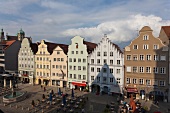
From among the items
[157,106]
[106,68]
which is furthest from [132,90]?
[106,68]

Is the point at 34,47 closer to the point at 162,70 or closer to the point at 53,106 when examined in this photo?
the point at 53,106

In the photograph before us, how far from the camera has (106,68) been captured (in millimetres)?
55219

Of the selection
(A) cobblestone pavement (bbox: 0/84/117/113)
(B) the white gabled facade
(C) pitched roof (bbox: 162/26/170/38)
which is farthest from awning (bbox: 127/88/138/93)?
(C) pitched roof (bbox: 162/26/170/38)

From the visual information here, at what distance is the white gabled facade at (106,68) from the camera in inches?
2095

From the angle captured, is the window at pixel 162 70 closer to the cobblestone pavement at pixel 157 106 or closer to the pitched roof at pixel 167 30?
the cobblestone pavement at pixel 157 106

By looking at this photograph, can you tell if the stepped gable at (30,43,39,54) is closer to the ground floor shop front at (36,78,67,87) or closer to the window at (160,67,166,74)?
the ground floor shop front at (36,78,67,87)

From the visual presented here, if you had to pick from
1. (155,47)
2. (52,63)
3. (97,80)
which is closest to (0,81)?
(52,63)

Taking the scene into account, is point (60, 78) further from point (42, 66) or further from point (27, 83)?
A: point (27, 83)

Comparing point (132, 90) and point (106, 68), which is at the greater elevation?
point (106, 68)

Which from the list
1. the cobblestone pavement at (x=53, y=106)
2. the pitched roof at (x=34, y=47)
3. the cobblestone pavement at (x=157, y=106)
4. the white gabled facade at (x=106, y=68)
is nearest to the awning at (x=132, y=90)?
the white gabled facade at (x=106, y=68)

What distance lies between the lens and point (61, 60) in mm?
65188

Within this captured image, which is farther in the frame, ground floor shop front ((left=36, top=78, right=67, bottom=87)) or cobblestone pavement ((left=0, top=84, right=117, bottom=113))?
ground floor shop front ((left=36, top=78, right=67, bottom=87))

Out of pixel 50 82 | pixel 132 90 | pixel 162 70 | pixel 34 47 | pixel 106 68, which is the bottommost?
pixel 132 90

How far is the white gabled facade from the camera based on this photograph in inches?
2095
